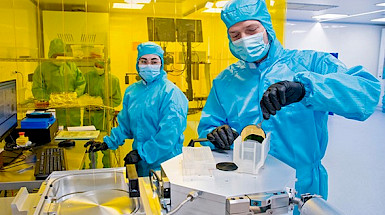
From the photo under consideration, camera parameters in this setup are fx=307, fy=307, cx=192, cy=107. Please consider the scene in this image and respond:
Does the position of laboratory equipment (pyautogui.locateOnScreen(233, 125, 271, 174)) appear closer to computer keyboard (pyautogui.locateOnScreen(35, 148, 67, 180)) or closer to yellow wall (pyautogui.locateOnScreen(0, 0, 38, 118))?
computer keyboard (pyautogui.locateOnScreen(35, 148, 67, 180))

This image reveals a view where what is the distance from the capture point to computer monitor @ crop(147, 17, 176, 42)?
3533mm

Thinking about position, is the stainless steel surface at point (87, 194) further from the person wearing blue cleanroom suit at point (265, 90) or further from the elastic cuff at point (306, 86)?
the elastic cuff at point (306, 86)

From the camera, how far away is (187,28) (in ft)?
11.9

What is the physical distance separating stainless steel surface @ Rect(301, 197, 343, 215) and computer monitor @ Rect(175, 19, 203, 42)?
10.5ft

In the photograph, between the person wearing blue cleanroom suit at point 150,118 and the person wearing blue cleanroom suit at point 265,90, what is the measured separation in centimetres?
76

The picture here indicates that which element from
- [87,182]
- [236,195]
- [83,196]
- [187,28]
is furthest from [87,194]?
[187,28]

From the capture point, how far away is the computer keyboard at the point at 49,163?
153 cm

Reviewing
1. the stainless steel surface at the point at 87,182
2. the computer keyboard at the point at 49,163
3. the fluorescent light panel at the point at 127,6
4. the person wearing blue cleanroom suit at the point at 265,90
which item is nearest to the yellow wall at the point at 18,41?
the fluorescent light panel at the point at 127,6

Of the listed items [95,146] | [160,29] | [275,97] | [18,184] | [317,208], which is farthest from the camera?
[160,29]

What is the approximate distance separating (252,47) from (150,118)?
1076mm

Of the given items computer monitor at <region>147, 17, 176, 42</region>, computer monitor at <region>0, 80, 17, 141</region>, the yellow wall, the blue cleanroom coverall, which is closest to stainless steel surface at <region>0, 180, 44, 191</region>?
computer monitor at <region>0, 80, 17, 141</region>

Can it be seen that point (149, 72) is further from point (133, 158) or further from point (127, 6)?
point (127, 6)

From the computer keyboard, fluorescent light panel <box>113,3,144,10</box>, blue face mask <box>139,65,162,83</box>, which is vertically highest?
fluorescent light panel <box>113,3,144,10</box>

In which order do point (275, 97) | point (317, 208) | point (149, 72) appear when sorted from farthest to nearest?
point (149, 72) < point (275, 97) < point (317, 208)
